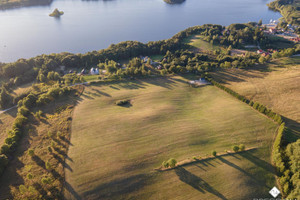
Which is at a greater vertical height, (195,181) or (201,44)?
(201,44)

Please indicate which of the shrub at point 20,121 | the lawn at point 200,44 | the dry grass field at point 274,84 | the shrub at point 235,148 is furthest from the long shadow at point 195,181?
the lawn at point 200,44

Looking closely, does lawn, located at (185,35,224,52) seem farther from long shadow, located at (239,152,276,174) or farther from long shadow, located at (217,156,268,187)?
long shadow, located at (217,156,268,187)

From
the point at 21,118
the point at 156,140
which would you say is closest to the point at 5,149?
the point at 21,118

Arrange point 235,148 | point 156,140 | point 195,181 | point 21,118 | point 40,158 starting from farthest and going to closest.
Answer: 1. point 21,118
2. point 156,140
3. point 40,158
4. point 235,148
5. point 195,181

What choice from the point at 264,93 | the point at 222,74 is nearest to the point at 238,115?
the point at 264,93

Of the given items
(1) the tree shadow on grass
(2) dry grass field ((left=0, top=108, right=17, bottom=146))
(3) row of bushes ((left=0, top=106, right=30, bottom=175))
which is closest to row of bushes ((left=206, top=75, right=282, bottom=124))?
(1) the tree shadow on grass

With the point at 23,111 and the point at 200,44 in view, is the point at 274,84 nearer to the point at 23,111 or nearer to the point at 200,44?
the point at 200,44
